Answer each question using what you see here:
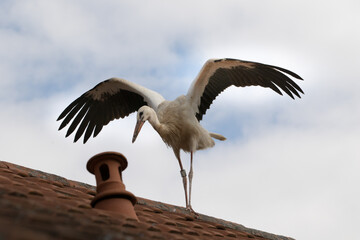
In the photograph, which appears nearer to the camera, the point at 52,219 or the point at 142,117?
the point at 52,219

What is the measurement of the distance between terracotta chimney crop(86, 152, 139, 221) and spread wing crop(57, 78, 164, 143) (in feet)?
16.2

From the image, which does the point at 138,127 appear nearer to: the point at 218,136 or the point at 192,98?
the point at 192,98

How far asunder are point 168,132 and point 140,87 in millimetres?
989

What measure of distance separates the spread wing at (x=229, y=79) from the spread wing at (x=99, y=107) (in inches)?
42.2

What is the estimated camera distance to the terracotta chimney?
3209 mm

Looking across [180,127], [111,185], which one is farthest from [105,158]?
[180,127]

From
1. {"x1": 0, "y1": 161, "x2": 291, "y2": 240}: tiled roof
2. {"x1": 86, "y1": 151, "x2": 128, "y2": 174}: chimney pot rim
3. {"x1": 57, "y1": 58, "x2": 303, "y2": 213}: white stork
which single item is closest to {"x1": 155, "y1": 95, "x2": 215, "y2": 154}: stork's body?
{"x1": 57, "y1": 58, "x2": 303, "y2": 213}: white stork

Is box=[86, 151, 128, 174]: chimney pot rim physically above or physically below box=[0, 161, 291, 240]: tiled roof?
above

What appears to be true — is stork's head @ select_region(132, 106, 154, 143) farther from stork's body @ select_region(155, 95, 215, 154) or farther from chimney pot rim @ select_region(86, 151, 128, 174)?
chimney pot rim @ select_region(86, 151, 128, 174)

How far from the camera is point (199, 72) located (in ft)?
24.0

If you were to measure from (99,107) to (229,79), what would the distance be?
210cm

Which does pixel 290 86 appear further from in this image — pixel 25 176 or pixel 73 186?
pixel 25 176

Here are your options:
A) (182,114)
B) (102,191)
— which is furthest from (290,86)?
(102,191)

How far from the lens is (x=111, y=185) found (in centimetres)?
331
